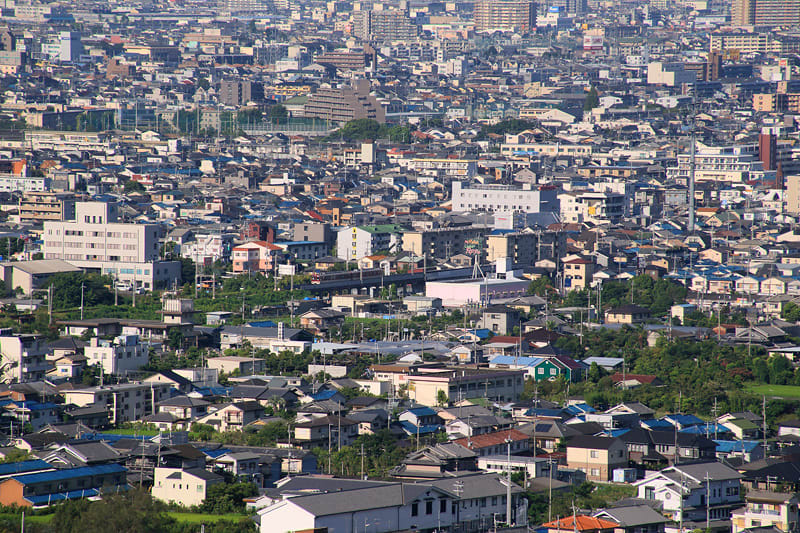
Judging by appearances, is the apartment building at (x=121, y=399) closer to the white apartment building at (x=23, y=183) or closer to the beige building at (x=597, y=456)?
the beige building at (x=597, y=456)

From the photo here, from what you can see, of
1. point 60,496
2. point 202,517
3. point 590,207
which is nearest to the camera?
point 202,517

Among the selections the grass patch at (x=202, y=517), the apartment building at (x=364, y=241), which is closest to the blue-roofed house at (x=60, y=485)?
the grass patch at (x=202, y=517)

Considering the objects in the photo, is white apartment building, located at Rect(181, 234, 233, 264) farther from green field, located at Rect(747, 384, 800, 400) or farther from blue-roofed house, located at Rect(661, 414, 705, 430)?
blue-roofed house, located at Rect(661, 414, 705, 430)

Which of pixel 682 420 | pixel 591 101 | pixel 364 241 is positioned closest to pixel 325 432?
pixel 682 420

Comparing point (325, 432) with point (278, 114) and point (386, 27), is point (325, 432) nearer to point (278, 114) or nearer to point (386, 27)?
point (278, 114)

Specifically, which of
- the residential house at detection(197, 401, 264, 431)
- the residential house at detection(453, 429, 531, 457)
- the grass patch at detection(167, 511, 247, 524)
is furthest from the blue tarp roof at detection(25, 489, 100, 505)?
the residential house at detection(453, 429, 531, 457)

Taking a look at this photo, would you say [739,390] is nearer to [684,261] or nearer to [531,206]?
[684,261]

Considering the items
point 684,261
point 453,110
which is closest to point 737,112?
point 453,110
